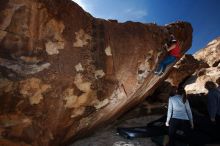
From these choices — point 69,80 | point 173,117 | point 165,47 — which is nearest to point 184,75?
point 165,47

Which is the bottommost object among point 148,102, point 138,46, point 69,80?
point 148,102

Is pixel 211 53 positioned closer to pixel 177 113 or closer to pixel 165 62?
pixel 165 62

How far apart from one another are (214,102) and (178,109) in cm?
150

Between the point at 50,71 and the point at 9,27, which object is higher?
the point at 9,27

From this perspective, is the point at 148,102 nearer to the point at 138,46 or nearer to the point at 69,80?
the point at 138,46

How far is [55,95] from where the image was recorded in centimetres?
696

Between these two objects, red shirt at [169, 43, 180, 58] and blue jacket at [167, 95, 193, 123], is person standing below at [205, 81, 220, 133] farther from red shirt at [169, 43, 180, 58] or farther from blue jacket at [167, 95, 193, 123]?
red shirt at [169, 43, 180, 58]

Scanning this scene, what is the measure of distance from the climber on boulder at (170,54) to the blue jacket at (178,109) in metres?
2.17

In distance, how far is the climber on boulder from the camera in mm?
8633

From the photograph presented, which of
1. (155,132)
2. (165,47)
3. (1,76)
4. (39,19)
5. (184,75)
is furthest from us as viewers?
(184,75)

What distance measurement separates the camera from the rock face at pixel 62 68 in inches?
250

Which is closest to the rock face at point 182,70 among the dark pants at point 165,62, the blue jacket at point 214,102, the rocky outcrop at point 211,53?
the rocky outcrop at point 211,53

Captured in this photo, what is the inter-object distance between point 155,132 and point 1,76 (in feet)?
15.3

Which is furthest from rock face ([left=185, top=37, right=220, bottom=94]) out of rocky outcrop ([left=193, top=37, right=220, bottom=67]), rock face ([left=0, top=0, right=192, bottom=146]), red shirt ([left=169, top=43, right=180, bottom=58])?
rock face ([left=0, top=0, right=192, bottom=146])
